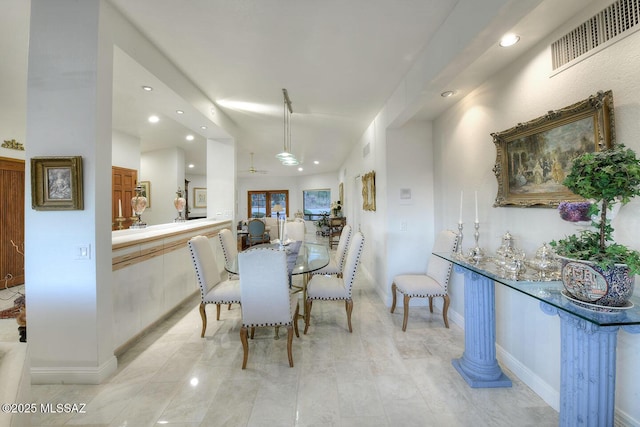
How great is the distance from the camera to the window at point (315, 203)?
10992 mm

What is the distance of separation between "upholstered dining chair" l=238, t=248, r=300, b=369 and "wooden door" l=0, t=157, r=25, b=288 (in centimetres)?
473

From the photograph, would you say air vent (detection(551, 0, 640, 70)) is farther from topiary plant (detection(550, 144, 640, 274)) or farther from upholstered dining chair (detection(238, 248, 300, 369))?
upholstered dining chair (detection(238, 248, 300, 369))

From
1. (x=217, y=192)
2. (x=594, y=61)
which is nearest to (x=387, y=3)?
(x=594, y=61)

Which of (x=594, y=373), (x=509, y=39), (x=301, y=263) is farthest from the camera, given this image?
(x=301, y=263)

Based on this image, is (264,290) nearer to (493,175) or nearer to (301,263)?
(301,263)

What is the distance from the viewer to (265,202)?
11.8 meters

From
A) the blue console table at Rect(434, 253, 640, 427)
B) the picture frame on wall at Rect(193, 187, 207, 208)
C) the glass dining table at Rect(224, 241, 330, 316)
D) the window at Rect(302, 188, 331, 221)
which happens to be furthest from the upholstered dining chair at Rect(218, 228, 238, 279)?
the picture frame on wall at Rect(193, 187, 207, 208)

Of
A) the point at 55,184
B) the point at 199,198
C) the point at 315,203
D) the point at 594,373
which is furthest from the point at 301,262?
the point at 199,198

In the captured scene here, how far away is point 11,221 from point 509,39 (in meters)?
6.88

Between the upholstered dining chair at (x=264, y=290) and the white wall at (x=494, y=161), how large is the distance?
72.4 inches

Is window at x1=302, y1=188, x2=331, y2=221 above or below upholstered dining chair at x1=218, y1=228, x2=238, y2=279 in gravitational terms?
above

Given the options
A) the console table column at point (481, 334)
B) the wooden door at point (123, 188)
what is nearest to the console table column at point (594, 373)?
the console table column at point (481, 334)

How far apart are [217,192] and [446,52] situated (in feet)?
13.1

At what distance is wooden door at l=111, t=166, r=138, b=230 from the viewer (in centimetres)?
509
